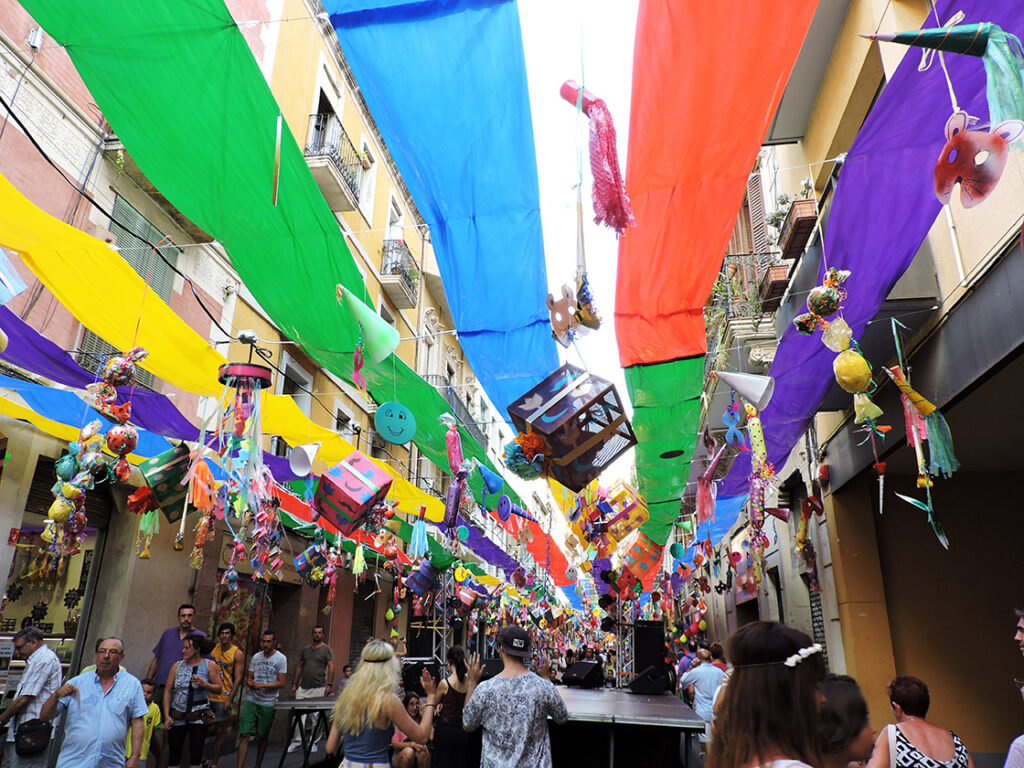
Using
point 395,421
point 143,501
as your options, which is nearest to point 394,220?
point 395,421

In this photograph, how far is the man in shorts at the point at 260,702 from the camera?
814cm

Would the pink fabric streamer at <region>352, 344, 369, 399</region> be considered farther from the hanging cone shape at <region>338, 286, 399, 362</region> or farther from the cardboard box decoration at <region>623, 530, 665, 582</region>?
the cardboard box decoration at <region>623, 530, 665, 582</region>

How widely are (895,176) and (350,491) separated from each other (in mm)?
4501

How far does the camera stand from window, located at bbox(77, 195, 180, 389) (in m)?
8.04

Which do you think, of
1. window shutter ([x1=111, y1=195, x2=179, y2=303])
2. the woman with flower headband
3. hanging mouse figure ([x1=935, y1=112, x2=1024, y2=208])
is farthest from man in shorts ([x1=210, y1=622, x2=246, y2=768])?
hanging mouse figure ([x1=935, y1=112, x2=1024, y2=208])

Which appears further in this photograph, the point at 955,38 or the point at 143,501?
the point at 143,501

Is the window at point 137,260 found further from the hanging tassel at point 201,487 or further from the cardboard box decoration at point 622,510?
the cardboard box decoration at point 622,510

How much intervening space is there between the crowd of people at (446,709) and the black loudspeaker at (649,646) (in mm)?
2633

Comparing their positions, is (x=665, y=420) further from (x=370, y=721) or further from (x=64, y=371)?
(x=64, y=371)

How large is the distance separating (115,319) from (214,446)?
5.00ft

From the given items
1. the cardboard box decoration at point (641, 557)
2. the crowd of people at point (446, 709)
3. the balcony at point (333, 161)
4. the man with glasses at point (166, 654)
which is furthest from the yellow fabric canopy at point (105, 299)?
the cardboard box decoration at point (641, 557)

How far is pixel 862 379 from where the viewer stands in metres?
4.35

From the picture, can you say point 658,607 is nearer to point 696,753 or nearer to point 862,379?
point 696,753

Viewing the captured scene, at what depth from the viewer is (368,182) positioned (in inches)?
635
